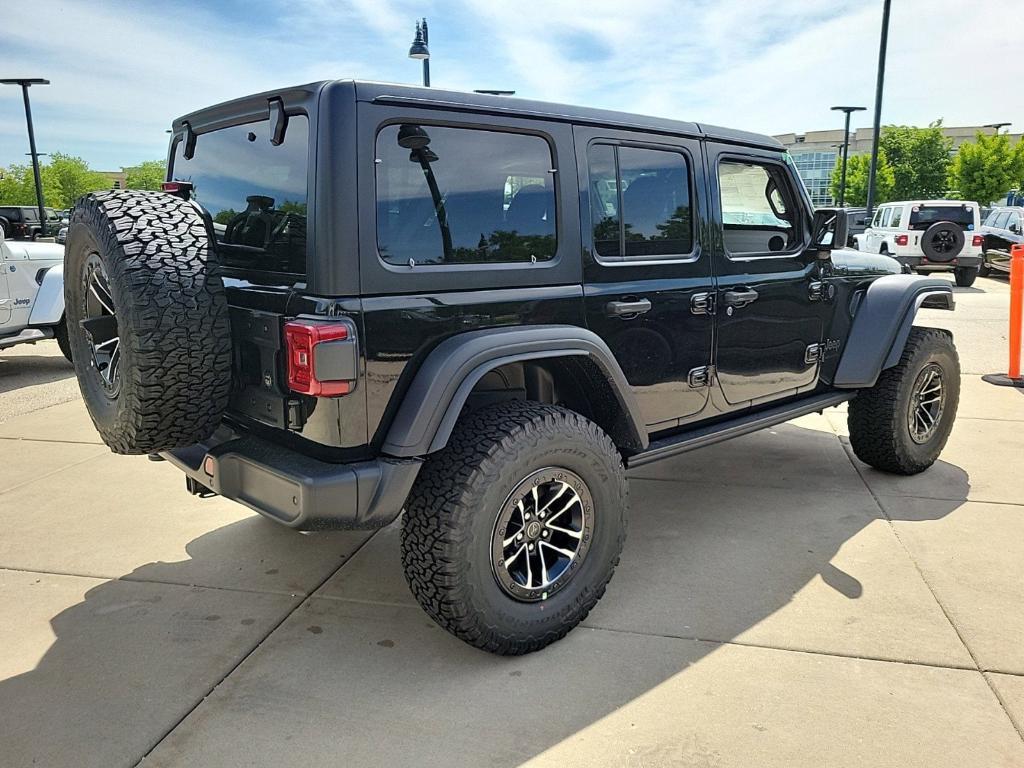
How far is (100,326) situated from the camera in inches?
114

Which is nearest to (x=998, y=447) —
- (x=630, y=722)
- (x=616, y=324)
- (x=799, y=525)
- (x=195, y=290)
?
(x=799, y=525)

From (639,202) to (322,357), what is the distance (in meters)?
1.63

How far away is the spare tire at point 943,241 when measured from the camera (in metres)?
15.6

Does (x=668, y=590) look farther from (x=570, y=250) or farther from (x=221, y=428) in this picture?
(x=221, y=428)

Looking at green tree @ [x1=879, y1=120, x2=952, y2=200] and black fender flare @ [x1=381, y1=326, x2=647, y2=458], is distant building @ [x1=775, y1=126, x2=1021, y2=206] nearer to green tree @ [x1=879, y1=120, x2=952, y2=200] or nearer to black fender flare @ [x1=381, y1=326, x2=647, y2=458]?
green tree @ [x1=879, y1=120, x2=952, y2=200]

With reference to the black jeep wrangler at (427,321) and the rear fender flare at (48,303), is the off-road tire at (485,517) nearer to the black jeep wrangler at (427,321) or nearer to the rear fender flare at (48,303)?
the black jeep wrangler at (427,321)

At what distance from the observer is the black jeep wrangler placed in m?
2.48

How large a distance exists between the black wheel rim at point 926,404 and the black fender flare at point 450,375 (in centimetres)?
279

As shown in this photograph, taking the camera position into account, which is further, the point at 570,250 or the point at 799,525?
the point at 799,525

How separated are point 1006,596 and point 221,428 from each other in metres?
3.23

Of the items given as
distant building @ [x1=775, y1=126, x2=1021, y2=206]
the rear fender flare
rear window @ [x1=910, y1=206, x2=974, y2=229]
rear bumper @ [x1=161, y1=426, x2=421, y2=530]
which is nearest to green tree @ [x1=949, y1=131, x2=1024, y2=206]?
distant building @ [x1=775, y1=126, x2=1021, y2=206]

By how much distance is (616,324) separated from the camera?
10.4ft

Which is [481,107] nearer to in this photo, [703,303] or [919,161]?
[703,303]

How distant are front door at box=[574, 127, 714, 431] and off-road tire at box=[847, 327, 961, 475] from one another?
1479 millimetres
